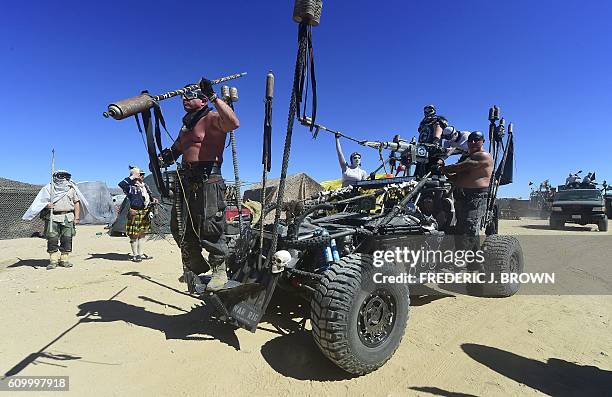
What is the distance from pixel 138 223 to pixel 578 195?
57.8 ft

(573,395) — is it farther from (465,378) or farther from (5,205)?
(5,205)

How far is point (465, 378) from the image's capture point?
9.23ft

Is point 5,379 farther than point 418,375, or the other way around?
point 418,375

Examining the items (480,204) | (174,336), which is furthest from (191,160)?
(480,204)

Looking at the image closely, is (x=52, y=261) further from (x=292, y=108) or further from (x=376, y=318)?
(x=376, y=318)

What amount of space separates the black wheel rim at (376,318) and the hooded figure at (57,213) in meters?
6.08

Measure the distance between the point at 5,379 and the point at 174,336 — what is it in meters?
1.29

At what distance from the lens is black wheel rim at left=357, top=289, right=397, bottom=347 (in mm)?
2977

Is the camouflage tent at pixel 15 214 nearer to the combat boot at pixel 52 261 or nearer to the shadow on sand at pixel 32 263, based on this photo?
the shadow on sand at pixel 32 263

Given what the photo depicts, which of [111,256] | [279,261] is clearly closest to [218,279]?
[279,261]

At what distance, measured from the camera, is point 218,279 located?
3.36m

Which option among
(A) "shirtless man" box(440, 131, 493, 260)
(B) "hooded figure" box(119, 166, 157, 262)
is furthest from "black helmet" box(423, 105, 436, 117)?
(B) "hooded figure" box(119, 166, 157, 262)

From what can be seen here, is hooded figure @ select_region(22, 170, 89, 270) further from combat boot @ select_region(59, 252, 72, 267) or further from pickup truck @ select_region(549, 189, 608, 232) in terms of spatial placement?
pickup truck @ select_region(549, 189, 608, 232)

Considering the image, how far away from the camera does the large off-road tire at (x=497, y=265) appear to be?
15.8ft
